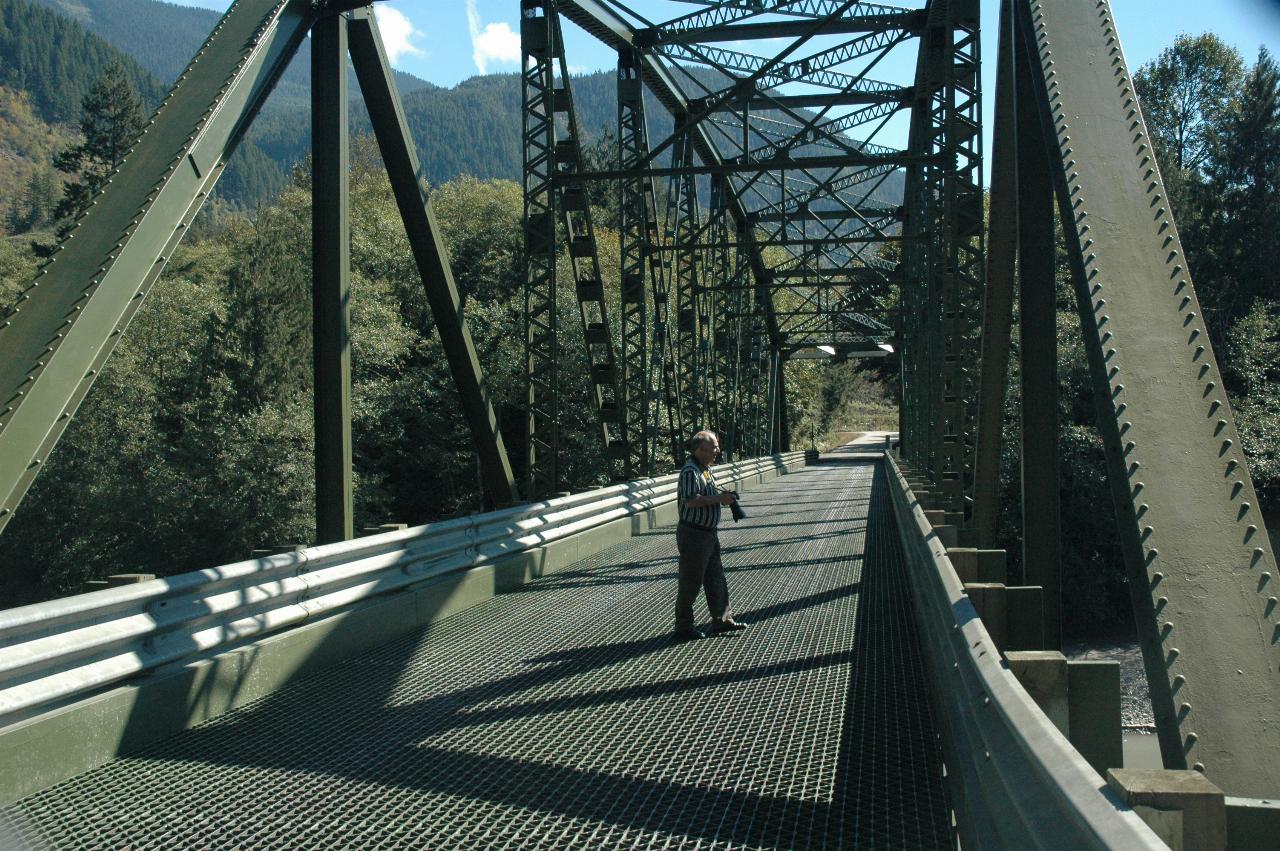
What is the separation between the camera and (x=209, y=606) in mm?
5898

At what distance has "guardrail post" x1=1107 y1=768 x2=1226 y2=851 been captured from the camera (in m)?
2.05

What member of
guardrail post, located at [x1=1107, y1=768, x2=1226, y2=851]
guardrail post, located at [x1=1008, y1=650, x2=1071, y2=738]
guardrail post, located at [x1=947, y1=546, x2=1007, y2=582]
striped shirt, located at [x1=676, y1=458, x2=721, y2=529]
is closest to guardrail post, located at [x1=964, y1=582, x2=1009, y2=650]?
guardrail post, located at [x1=947, y1=546, x2=1007, y2=582]

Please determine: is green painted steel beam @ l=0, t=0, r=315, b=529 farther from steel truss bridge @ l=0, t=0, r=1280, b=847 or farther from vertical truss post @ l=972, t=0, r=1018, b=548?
vertical truss post @ l=972, t=0, r=1018, b=548

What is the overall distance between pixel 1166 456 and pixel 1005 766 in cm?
118

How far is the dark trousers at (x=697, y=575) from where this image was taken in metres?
7.86

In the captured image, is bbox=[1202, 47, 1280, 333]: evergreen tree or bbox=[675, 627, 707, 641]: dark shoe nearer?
bbox=[675, 627, 707, 641]: dark shoe

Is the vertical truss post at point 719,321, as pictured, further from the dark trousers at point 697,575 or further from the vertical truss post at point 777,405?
the dark trousers at point 697,575

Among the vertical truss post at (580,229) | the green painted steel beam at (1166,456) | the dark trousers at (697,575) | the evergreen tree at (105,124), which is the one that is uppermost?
the evergreen tree at (105,124)

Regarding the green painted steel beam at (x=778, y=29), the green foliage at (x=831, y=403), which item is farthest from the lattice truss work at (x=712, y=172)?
the green foliage at (x=831, y=403)

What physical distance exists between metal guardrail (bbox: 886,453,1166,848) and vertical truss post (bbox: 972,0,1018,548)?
276 centimetres

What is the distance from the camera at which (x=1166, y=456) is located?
3467 mm

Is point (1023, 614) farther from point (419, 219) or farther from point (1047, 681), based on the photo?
point (419, 219)

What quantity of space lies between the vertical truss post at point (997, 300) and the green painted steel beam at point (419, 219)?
4.55 m

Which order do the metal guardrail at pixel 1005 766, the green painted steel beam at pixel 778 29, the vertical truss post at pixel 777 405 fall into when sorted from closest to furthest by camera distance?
the metal guardrail at pixel 1005 766, the green painted steel beam at pixel 778 29, the vertical truss post at pixel 777 405
